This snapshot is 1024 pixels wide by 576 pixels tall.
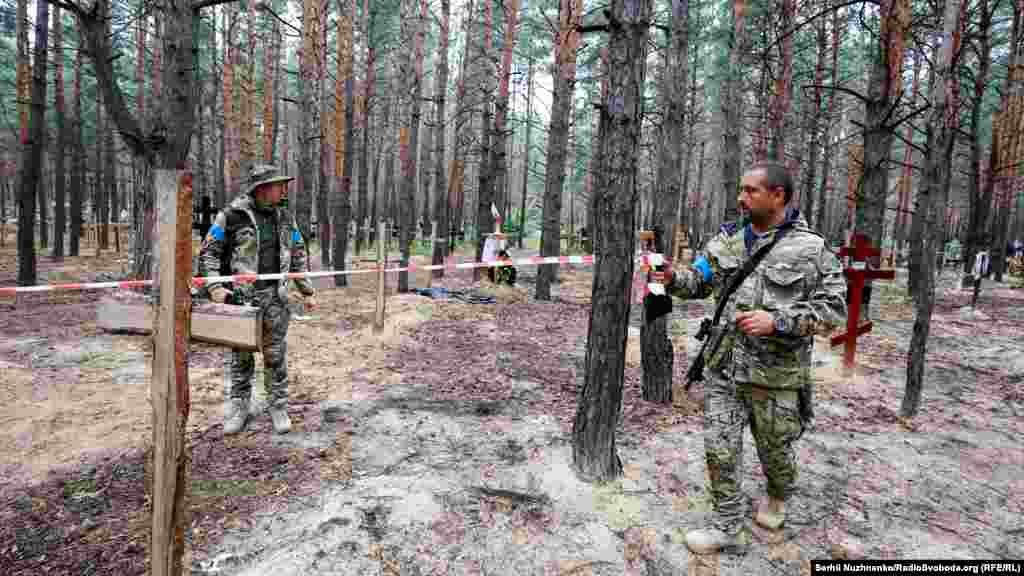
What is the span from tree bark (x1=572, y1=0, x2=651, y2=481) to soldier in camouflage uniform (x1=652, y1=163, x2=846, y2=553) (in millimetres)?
470

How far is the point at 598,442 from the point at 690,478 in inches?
29.5

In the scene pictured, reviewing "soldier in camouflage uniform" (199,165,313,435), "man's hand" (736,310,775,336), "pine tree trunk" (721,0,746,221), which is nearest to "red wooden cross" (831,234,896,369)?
"pine tree trunk" (721,0,746,221)

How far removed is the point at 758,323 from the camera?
98.6 inches

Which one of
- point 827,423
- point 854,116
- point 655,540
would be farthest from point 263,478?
point 854,116

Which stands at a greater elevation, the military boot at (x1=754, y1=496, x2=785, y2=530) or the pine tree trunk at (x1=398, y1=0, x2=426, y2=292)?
the pine tree trunk at (x1=398, y1=0, x2=426, y2=292)

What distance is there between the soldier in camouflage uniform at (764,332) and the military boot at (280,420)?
10.3ft

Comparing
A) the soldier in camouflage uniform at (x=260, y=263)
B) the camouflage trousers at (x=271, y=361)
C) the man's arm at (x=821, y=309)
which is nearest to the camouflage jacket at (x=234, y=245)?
the soldier in camouflage uniform at (x=260, y=263)

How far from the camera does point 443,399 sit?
5.16 meters

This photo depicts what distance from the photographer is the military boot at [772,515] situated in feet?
9.93

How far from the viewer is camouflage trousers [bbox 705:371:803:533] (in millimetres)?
2761

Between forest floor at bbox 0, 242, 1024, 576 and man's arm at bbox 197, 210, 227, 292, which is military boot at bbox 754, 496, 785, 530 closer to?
forest floor at bbox 0, 242, 1024, 576

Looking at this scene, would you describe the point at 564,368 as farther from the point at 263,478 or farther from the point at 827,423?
the point at 263,478

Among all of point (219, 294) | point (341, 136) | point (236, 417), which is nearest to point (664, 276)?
point (219, 294)

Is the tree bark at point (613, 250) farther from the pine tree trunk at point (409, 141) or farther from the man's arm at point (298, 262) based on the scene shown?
the pine tree trunk at point (409, 141)
